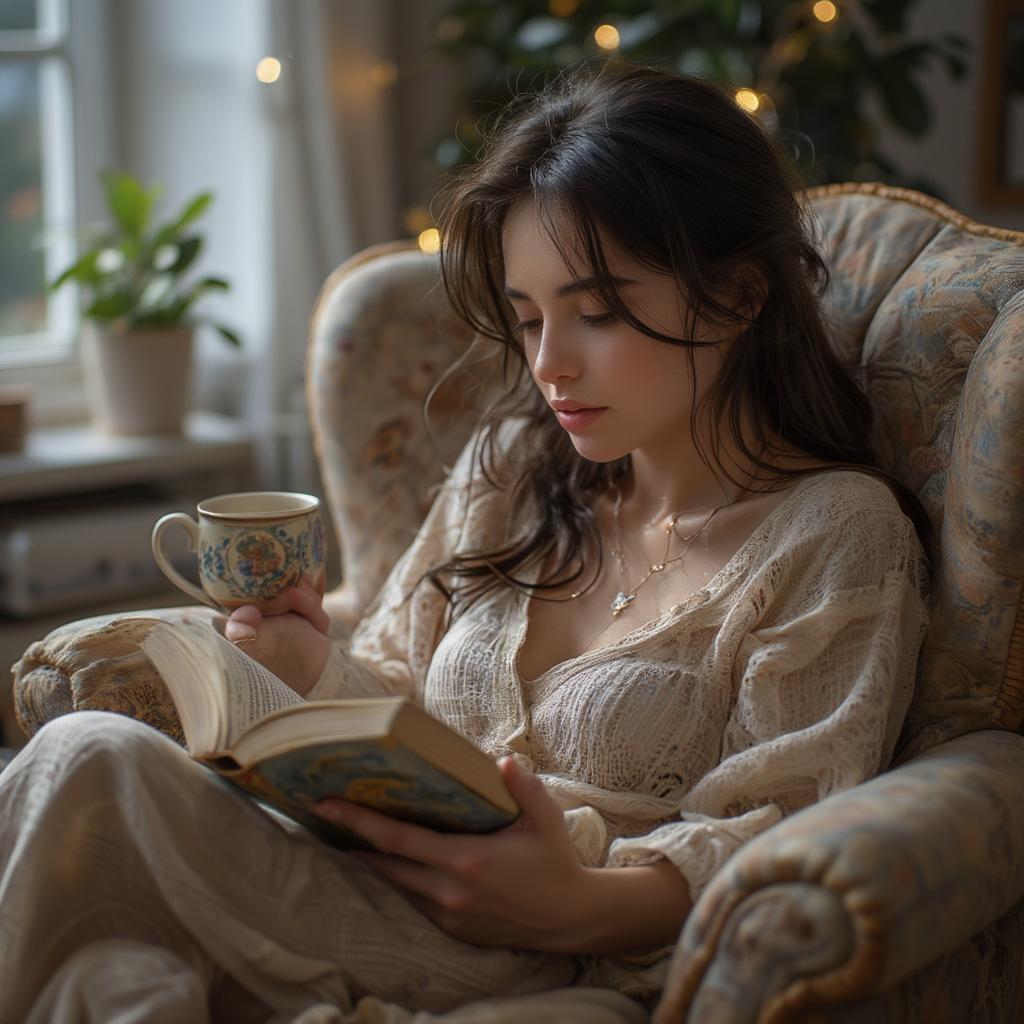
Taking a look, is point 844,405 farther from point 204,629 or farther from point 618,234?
point 204,629

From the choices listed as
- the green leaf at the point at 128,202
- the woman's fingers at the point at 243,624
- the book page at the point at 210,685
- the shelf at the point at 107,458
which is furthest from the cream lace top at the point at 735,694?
the green leaf at the point at 128,202

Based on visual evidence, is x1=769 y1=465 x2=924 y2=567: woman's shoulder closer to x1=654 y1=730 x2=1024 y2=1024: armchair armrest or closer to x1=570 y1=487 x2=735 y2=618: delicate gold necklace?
x1=570 y1=487 x2=735 y2=618: delicate gold necklace

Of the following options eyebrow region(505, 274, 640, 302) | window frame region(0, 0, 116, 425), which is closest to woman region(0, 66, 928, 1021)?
eyebrow region(505, 274, 640, 302)

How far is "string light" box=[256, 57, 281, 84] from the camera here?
8.00ft

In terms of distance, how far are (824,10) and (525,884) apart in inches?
71.7

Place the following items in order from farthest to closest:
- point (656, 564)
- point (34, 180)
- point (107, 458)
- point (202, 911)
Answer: point (34, 180) → point (107, 458) → point (656, 564) → point (202, 911)

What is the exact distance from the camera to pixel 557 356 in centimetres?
127

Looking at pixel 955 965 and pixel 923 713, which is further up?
pixel 923 713

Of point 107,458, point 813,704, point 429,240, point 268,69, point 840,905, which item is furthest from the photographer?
point 268,69

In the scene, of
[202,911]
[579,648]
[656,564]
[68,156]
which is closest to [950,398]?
[656,564]

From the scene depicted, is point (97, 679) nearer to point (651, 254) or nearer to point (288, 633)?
point (288, 633)

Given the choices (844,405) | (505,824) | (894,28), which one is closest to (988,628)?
(844,405)

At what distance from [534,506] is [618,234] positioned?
1.31 feet

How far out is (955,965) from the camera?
1.11m
